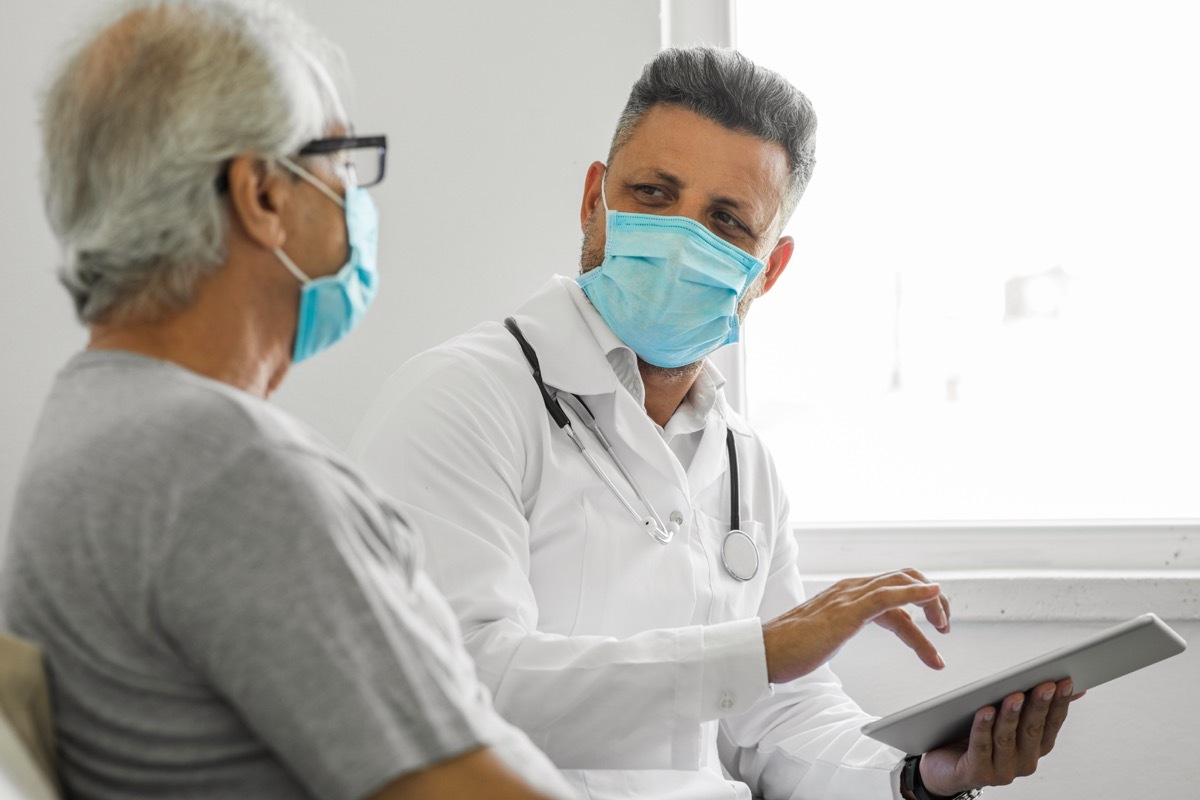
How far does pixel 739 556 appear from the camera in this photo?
1.63 m

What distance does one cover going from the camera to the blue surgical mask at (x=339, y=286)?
2.99 ft

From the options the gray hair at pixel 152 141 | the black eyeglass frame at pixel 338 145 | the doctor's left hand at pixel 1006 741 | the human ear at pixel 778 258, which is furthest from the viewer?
the human ear at pixel 778 258

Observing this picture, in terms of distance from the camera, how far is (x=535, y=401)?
1515 mm

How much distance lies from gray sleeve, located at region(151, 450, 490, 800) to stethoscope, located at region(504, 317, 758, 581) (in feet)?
2.65

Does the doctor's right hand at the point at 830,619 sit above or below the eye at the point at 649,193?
below

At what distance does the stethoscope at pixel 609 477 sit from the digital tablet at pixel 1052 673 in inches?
13.2

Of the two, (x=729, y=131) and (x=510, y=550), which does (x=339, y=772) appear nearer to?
(x=510, y=550)

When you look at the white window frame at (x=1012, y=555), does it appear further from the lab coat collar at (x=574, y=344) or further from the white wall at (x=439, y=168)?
the lab coat collar at (x=574, y=344)

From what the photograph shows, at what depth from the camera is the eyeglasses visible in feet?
3.02

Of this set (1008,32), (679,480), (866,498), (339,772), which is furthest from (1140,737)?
(339,772)

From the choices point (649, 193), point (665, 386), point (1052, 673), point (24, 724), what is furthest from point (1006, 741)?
point (24, 724)

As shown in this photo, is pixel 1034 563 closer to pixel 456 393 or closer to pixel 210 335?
pixel 456 393

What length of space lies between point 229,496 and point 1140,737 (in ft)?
5.90

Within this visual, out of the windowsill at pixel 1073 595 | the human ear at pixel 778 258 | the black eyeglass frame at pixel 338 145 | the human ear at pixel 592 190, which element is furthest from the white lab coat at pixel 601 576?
the black eyeglass frame at pixel 338 145
